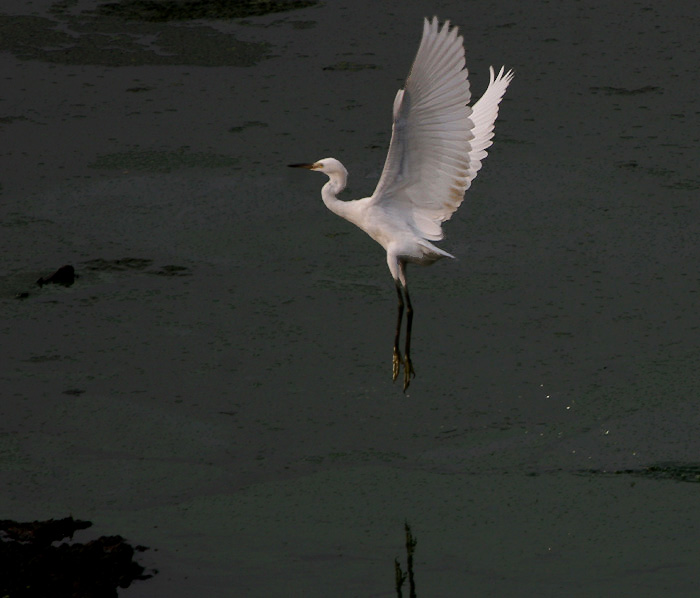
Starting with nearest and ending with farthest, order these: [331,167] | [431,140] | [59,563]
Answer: [59,563] < [431,140] < [331,167]

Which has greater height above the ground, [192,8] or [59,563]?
[192,8]

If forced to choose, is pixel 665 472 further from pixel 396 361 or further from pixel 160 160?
pixel 160 160

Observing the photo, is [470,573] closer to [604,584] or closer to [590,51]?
[604,584]

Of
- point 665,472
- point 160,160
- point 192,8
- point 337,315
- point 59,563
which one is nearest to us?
point 59,563

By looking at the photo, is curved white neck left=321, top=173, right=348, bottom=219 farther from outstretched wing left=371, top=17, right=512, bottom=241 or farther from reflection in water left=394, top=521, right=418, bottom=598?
reflection in water left=394, top=521, right=418, bottom=598

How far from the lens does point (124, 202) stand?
188 inches

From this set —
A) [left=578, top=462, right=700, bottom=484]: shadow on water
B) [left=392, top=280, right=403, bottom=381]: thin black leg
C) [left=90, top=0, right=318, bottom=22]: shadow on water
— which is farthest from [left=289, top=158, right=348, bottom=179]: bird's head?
[left=90, top=0, right=318, bottom=22]: shadow on water

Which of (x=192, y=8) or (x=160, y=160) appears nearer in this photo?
(x=160, y=160)

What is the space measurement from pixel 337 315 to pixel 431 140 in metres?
0.74

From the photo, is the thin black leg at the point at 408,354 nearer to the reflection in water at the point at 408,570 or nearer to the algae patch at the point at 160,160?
the reflection in water at the point at 408,570

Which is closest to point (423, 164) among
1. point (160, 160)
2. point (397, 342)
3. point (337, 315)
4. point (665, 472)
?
point (397, 342)

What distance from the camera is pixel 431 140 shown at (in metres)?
3.52

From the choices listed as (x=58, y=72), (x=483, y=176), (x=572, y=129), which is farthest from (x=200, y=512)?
(x=58, y=72)

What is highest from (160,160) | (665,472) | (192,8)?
(192,8)
